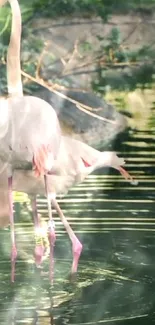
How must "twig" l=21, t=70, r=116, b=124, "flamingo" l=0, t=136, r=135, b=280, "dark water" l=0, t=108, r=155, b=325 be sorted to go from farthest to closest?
"twig" l=21, t=70, r=116, b=124
"flamingo" l=0, t=136, r=135, b=280
"dark water" l=0, t=108, r=155, b=325

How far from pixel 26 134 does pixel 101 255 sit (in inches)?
9.2

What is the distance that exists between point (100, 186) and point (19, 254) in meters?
0.16

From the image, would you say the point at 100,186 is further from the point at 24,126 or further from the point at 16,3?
the point at 16,3

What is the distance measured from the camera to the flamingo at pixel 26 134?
1.34 meters

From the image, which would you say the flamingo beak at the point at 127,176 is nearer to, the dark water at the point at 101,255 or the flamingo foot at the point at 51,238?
the dark water at the point at 101,255

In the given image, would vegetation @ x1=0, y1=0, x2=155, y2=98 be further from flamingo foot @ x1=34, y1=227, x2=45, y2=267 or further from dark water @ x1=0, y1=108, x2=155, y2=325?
flamingo foot @ x1=34, y1=227, x2=45, y2=267

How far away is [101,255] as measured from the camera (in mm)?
1452

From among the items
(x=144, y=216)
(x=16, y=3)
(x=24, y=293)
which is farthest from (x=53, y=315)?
(x=16, y=3)

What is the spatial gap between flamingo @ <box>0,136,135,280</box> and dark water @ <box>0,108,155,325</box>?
13 mm

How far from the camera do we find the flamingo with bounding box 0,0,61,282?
134 centimetres

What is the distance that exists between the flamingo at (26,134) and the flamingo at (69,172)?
1 centimetres

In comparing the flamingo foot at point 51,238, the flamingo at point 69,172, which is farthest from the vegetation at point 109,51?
the flamingo foot at point 51,238

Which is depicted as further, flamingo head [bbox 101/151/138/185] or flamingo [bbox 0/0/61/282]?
flamingo head [bbox 101/151/138/185]

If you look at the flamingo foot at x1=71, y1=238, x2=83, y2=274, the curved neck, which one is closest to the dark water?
the flamingo foot at x1=71, y1=238, x2=83, y2=274
